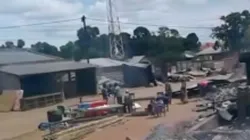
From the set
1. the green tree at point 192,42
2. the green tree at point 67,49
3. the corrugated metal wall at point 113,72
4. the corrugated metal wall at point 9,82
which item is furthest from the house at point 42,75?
the green tree at point 192,42

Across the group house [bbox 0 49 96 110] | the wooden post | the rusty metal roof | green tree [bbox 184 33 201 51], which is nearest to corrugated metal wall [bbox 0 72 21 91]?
house [bbox 0 49 96 110]

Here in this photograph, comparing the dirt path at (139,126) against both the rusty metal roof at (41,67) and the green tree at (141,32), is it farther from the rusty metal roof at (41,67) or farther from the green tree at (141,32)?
the green tree at (141,32)

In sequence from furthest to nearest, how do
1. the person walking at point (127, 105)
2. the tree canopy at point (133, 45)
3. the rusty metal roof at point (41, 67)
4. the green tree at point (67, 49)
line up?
the green tree at point (67, 49) < the tree canopy at point (133, 45) < the rusty metal roof at point (41, 67) < the person walking at point (127, 105)

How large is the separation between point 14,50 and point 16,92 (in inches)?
511

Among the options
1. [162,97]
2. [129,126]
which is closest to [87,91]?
[162,97]

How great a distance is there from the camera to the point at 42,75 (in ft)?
120

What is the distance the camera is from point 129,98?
23688 mm

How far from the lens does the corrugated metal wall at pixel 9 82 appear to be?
33938mm

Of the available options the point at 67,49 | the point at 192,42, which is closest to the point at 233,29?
the point at 192,42

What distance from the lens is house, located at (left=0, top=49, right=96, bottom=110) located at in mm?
34469

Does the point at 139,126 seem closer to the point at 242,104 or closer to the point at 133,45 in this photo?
the point at 242,104

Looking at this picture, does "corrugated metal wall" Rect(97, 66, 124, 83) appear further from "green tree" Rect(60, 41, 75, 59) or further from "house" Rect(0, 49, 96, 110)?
"green tree" Rect(60, 41, 75, 59)

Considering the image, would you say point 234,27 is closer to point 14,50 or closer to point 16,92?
point 14,50

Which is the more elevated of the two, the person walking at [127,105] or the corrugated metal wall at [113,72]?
the corrugated metal wall at [113,72]
